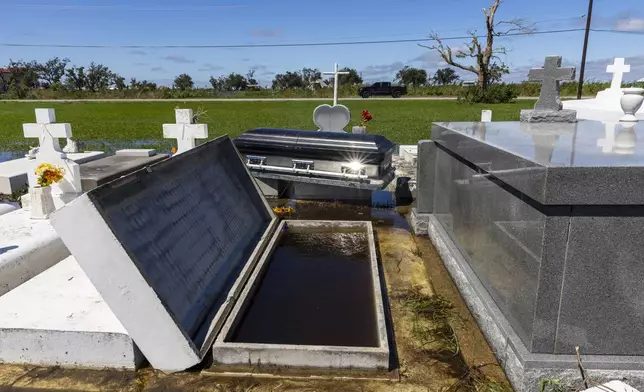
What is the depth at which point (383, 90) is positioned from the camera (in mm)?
44188

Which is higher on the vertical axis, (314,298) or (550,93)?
(550,93)

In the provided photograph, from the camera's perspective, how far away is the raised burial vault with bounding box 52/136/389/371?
2557mm

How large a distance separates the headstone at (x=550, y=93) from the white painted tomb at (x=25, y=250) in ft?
17.6

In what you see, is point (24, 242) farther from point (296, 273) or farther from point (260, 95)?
point (260, 95)

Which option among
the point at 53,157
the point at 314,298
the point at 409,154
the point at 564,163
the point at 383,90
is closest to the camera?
the point at 564,163

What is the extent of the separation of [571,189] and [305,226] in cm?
359

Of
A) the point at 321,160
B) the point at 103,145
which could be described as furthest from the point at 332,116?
the point at 103,145

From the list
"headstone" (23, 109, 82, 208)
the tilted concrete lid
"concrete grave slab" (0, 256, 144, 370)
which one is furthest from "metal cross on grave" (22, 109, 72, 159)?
"concrete grave slab" (0, 256, 144, 370)

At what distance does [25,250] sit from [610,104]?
12.4m

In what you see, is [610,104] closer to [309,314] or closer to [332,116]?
[332,116]

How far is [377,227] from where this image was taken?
19.6 feet

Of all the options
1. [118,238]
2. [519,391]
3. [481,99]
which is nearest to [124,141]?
[118,238]

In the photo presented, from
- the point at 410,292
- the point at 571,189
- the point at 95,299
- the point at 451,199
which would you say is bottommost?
the point at 410,292

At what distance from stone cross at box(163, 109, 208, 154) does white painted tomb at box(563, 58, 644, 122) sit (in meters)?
7.44
